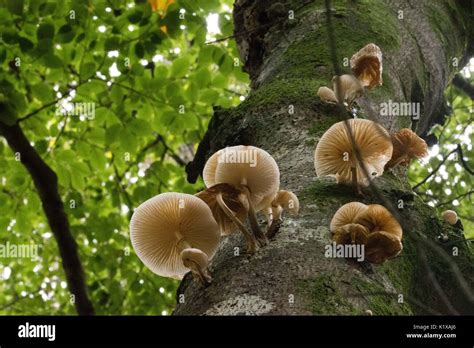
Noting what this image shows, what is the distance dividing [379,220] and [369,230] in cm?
6

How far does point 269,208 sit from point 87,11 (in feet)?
10.8

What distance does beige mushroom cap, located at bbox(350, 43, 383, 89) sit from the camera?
302 centimetres

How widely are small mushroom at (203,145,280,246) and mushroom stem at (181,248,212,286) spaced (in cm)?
25

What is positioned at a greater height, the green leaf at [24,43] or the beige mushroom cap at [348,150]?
the green leaf at [24,43]

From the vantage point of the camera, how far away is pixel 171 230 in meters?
2.40

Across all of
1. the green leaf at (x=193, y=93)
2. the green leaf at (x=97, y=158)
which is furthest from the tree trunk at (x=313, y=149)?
the green leaf at (x=97, y=158)

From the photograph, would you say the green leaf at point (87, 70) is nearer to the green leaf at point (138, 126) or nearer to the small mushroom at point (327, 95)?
the green leaf at point (138, 126)

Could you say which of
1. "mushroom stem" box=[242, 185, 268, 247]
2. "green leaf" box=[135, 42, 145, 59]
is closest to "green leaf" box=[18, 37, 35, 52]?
"green leaf" box=[135, 42, 145, 59]

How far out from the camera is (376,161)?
8.69 ft

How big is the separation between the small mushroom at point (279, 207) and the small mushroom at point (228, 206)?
0.10m

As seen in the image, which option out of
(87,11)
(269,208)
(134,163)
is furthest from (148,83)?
(269,208)

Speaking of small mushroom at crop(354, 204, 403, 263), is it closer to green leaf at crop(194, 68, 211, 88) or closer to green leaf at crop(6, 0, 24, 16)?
green leaf at crop(194, 68, 211, 88)

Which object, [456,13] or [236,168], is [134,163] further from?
[236,168]

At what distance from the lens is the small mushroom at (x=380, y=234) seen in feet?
6.95
